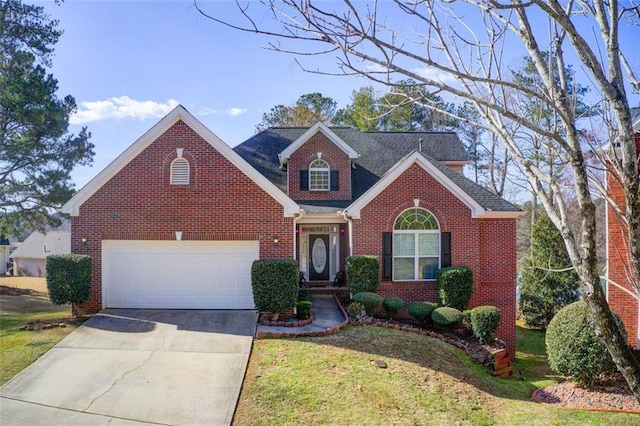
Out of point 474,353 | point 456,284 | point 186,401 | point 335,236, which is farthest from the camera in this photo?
point 335,236

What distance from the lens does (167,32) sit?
35.1ft

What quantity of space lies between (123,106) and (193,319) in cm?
1087

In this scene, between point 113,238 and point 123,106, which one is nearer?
point 113,238

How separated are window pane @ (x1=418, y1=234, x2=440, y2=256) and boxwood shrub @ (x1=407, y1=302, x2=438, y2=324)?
185cm

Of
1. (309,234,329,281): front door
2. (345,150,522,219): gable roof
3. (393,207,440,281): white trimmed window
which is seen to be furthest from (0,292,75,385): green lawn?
(393,207,440,281): white trimmed window

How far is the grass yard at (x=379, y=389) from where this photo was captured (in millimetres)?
7273

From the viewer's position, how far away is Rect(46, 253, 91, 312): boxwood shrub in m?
11.6

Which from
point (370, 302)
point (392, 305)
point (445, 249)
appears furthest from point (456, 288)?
point (370, 302)

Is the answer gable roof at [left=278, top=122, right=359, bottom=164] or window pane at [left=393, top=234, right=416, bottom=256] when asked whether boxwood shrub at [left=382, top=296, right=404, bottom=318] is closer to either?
window pane at [left=393, top=234, right=416, bottom=256]

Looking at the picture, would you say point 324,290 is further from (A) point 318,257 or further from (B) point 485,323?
(B) point 485,323

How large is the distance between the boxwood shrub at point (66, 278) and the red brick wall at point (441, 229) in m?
8.09

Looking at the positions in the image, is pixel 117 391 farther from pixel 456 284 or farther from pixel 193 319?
pixel 456 284

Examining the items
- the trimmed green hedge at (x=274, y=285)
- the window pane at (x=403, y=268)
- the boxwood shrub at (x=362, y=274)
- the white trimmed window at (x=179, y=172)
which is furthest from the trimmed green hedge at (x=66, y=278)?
the window pane at (x=403, y=268)

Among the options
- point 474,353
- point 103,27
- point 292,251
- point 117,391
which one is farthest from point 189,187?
point 474,353
